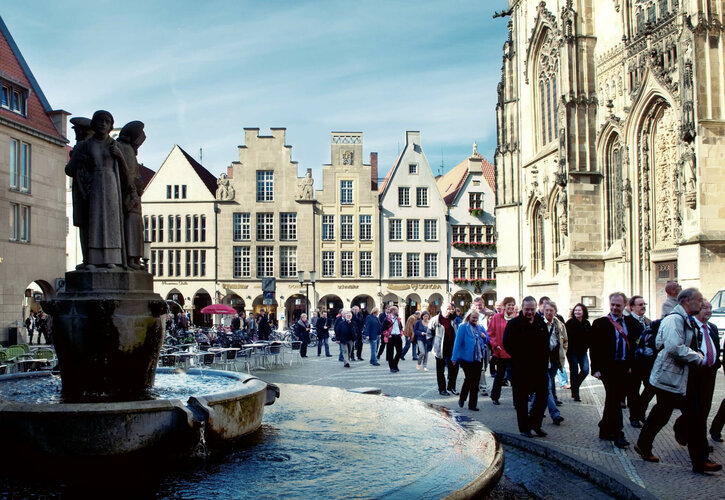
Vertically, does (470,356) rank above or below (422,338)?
above

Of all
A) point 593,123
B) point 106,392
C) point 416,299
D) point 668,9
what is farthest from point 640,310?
point 416,299

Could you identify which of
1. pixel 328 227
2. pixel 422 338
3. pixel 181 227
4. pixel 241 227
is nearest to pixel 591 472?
pixel 422 338

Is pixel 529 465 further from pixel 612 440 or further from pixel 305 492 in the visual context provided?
pixel 305 492

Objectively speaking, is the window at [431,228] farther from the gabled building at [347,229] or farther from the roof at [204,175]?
the roof at [204,175]

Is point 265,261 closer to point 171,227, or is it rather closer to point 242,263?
point 242,263

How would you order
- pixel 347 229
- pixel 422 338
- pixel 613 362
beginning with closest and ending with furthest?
pixel 613 362, pixel 422 338, pixel 347 229

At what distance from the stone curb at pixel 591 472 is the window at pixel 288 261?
147 feet

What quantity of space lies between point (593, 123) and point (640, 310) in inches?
749

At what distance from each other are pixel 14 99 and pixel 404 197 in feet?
98.4

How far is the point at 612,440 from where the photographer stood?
836 cm

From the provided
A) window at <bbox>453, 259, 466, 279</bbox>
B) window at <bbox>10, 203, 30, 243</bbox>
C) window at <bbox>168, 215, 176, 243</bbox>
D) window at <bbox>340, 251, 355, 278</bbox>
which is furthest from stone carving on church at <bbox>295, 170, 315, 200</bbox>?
window at <bbox>10, 203, 30, 243</bbox>

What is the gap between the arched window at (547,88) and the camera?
3141 centimetres

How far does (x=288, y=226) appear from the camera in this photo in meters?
52.6

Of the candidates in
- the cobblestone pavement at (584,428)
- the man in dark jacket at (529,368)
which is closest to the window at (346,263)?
the cobblestone pavement at (584,428)
